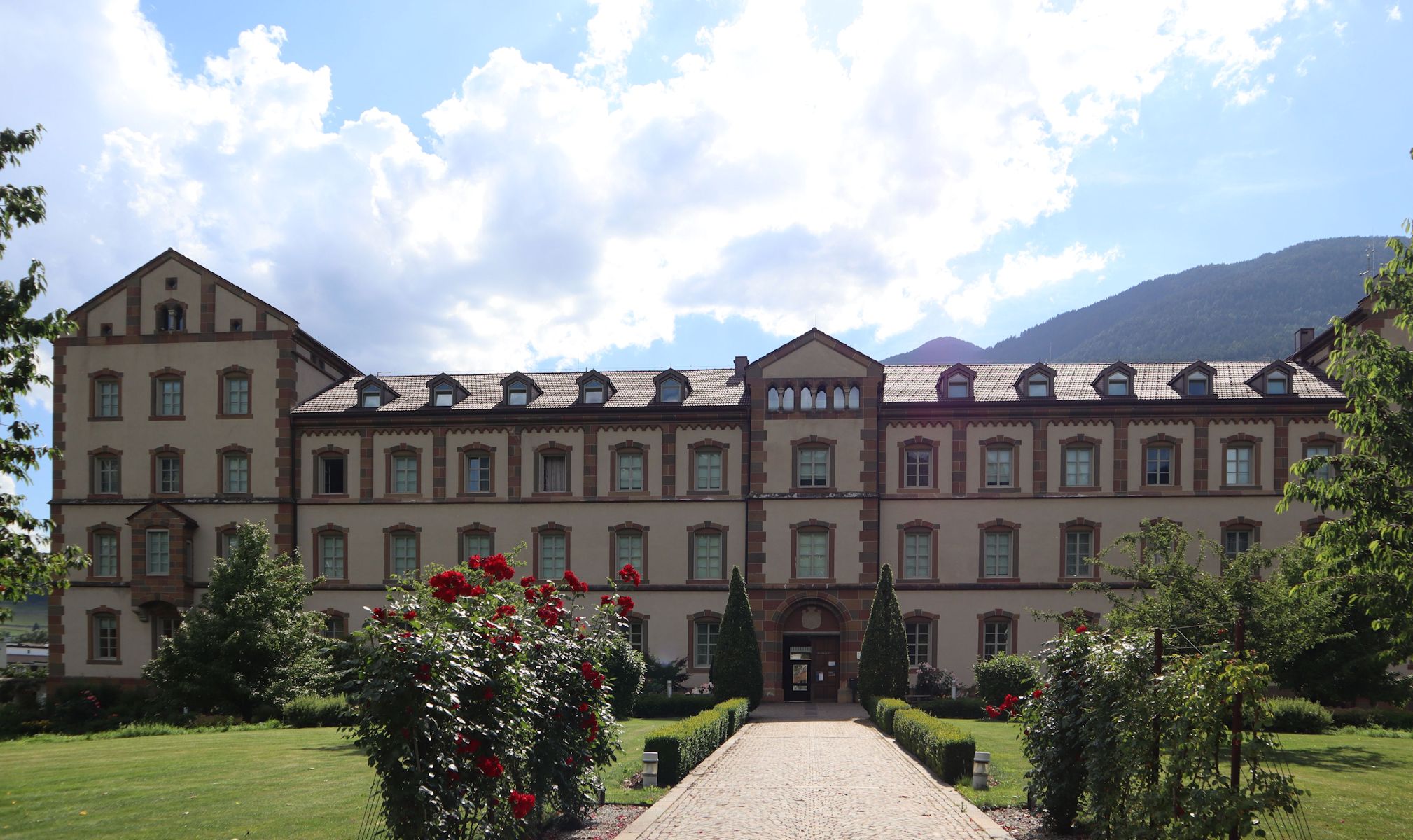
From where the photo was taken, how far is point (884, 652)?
3519 cm

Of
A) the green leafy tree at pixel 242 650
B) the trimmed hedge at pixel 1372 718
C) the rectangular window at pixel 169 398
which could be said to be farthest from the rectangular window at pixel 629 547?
the trimmed hedge at pixel 1372 718

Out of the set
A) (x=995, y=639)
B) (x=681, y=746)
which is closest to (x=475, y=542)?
(x=995, y=639)

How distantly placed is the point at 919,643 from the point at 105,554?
34.2 m

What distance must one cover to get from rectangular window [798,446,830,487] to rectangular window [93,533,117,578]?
29.0m

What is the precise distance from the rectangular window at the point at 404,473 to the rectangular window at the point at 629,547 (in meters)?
9.12

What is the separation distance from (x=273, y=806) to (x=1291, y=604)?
84.8 feet

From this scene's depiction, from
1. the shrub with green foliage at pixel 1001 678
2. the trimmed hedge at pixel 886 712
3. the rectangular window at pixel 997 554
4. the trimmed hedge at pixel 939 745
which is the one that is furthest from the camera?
the rectangular window at pixel 997 554

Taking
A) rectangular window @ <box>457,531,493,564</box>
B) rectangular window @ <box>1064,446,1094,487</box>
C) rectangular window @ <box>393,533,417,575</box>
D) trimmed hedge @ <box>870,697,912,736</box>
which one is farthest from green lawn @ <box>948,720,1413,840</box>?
rectangular window @ <box>393,533,417,575</box>

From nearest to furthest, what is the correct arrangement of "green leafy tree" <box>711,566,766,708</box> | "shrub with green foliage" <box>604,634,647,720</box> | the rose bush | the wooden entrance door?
1. the rose bush
2. "shrub with green foliage" <box>604,634,647,720</box>
3. "green leafy tree" <box>711,566,766,708</box>
4. the wooden entrance door

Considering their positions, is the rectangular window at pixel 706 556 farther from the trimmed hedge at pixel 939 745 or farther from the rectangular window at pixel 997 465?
the trimmed hedge at pixel 939 745

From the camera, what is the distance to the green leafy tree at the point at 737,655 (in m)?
35.7

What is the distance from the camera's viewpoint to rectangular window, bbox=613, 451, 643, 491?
41.5 metres

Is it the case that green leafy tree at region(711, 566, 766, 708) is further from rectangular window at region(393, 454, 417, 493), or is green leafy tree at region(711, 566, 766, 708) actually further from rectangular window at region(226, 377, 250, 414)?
rectangular window at region(226, 377, 250, 414)

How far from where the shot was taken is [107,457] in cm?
4281
